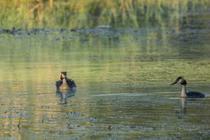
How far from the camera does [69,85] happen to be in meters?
20.6

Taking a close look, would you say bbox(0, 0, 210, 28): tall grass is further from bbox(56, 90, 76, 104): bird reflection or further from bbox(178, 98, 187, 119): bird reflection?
bbox(178, 98, 187, 119): bird reflection

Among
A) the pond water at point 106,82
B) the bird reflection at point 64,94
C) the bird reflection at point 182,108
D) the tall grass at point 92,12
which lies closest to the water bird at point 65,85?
the bird reflection at point 64,94

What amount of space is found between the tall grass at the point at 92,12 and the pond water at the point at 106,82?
236cm

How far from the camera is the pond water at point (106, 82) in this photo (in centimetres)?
1527

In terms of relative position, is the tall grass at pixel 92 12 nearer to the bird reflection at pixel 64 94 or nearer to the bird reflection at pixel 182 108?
the bird reflection at pixel 64 94

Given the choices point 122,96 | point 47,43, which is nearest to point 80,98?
point 122,96

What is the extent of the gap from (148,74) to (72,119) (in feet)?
22.5

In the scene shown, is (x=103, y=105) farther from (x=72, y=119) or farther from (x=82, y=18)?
(x=82, y=18)

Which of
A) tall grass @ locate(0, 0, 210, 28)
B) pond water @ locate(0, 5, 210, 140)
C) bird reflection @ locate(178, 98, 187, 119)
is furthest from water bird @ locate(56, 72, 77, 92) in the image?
tall grass @ locate(0, 0, 210, 28)

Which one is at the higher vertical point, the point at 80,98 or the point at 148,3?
the point at 148,3

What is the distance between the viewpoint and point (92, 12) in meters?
43.4

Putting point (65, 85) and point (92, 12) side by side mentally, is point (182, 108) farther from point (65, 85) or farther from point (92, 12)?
point (92, 12)

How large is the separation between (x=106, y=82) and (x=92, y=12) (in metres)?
22.0

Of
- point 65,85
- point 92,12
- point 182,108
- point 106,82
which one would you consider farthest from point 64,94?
point 92,12
